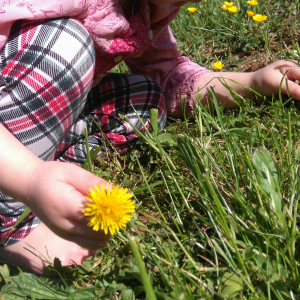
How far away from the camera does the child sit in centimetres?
62

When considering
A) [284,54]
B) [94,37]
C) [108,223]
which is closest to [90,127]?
[94,37]

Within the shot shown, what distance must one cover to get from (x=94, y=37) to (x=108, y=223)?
0.79 meters

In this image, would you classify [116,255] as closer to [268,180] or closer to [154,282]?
[154,282]

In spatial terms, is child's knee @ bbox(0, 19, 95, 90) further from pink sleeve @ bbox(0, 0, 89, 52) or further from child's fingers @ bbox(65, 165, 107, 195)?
child's fingers @ bbox(65, 165, 107, 195)

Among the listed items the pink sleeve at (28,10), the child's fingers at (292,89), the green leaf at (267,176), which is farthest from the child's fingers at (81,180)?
the child's fingers at (292,89)

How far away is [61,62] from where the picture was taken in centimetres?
97

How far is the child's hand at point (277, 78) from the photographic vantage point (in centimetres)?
122

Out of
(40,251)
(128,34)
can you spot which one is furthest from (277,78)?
(40,251)

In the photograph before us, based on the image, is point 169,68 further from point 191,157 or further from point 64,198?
point 64,198

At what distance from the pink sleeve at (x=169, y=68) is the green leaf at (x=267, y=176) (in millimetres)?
691

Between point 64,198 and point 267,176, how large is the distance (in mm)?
468

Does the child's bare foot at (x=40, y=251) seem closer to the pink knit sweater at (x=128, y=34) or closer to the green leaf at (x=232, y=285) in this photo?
the green leaf at (x=232, y=285)

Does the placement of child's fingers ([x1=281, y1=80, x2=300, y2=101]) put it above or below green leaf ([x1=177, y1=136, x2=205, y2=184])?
below

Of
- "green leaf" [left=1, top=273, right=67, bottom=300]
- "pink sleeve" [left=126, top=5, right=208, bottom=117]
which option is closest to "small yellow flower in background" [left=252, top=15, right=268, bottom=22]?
"pink sleeve" [left=126, top=5, right=208, bottom=117]
